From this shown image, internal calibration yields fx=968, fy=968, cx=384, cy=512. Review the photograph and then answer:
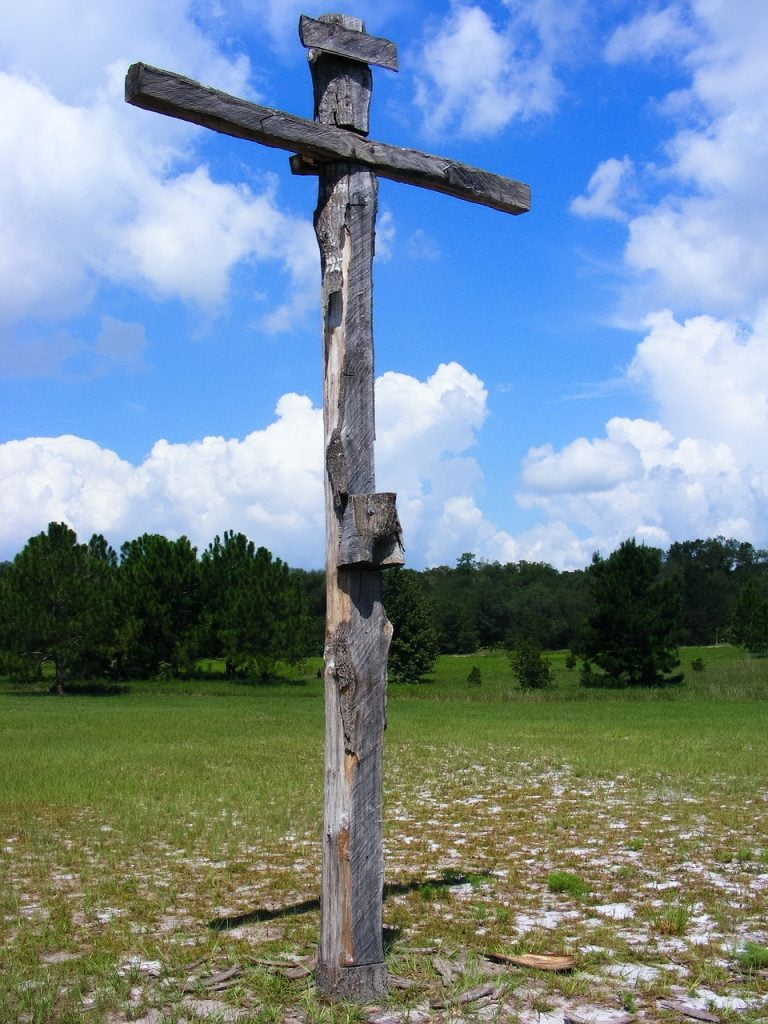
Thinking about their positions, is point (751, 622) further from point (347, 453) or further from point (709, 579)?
point (347, 453)

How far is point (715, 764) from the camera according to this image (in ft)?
52.5

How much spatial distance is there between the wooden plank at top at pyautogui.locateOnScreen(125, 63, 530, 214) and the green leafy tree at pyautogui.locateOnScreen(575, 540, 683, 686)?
136ft

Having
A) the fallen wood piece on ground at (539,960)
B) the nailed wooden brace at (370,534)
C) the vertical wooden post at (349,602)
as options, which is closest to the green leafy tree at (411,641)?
the fallen wood piece on ground at (539,960)

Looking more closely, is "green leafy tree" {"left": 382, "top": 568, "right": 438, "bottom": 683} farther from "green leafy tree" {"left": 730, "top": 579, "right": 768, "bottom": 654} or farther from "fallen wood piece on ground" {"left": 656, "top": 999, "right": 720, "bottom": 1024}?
"fallen wood piece on ground" {"left": 656, "top": 999, "right": 720, "bottom": 1024}

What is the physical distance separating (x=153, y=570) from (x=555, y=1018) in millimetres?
44461

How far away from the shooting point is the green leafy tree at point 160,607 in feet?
150

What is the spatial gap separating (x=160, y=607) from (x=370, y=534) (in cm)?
4197

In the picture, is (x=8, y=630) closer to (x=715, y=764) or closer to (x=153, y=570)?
(x=153, y=570)

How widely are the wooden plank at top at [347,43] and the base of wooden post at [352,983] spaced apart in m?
5.28

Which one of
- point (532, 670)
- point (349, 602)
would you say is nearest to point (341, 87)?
point (349, 602)

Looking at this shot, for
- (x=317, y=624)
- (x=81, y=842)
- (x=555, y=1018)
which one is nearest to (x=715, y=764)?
(x=81, y=842)

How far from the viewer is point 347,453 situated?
5.60m

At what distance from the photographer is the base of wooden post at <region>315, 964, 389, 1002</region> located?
17.3ft

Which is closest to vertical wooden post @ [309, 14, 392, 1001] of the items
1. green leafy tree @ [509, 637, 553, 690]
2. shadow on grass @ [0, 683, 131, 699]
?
shadow on grass @ [0, 683, 131, 699]
